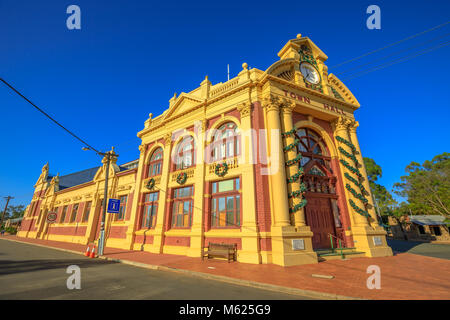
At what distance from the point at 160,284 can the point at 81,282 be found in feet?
8.03

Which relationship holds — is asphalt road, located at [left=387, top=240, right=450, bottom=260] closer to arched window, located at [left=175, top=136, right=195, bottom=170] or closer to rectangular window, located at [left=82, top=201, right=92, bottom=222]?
arched window, located at [left=175, top=136, right=195, bottom=170]

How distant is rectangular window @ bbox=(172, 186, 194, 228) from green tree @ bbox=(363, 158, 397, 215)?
31.6 m

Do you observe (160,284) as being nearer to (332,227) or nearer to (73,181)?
(332,227)

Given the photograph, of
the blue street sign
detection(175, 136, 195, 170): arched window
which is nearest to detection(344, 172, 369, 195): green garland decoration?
detection(175, 136, 195, 170): arched window

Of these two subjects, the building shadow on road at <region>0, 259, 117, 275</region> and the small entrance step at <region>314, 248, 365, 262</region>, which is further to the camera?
the small entrance step at <region>314, 248, 365, 262</region>

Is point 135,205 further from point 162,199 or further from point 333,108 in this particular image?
point 333,108

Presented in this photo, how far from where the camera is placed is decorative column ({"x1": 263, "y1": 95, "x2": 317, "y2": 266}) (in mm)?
9648

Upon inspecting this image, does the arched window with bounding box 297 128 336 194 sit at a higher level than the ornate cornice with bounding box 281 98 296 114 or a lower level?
lower

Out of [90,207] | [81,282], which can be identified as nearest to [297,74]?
[81,282]

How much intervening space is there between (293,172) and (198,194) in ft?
20.3

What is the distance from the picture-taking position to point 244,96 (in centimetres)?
1340
